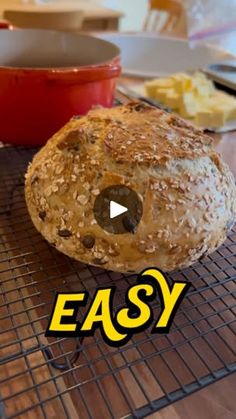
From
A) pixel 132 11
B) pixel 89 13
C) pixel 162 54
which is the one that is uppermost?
pixel 162 54

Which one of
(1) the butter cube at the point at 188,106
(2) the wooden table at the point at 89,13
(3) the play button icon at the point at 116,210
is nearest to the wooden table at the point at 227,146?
(1) the butter cube at the point at 188,106

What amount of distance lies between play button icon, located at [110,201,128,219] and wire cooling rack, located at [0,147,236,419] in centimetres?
8

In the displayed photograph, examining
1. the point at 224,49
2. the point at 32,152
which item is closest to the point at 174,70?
the point at 224,49

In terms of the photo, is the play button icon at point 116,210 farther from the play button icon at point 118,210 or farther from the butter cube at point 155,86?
the butter cube at point 155,86

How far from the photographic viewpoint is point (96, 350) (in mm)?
441

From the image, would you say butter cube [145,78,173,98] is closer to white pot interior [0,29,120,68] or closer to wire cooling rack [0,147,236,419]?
white pot interior [0,29,120,68]

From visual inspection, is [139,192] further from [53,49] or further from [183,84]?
[183,84]

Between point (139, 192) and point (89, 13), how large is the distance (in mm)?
2284

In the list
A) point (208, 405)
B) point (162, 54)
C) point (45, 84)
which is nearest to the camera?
point (208, 405)

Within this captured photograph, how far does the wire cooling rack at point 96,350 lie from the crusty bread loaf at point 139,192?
40 mm

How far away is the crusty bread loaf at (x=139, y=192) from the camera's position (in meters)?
0.48

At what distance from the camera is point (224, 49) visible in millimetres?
1389

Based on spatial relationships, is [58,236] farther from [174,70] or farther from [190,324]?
[174,70]

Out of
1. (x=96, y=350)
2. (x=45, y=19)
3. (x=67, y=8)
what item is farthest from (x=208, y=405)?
(x=67, y=8)
